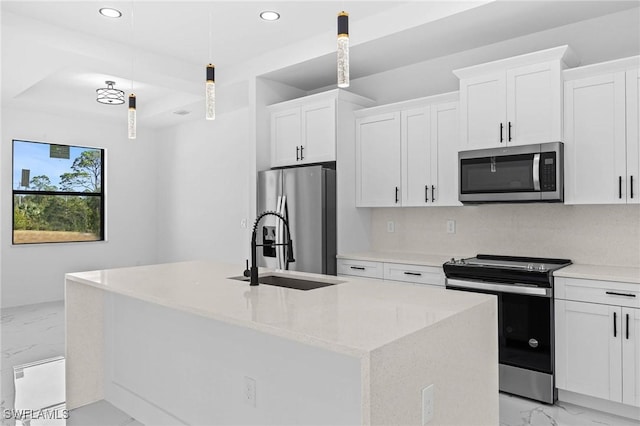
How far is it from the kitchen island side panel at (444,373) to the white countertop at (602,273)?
120cm

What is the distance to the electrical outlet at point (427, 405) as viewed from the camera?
148cm

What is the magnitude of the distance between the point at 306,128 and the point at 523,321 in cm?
258

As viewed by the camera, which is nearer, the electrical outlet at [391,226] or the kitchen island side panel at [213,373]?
the kitchen island side panel at [213,373]

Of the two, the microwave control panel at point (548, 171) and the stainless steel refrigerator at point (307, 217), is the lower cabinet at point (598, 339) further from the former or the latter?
the stainless steel refrigerator at point (307, 217)

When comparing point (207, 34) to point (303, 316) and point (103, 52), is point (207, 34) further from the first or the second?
point (303, 316)

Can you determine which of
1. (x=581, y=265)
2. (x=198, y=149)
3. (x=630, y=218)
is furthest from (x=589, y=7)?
(x=198, y=149)

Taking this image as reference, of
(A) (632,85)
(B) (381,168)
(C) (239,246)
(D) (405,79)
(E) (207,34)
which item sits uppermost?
(E) (207,34)

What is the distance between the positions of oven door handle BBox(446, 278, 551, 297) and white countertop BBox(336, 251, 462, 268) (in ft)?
0.77

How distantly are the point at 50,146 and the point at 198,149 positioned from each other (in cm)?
205

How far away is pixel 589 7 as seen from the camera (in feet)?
10.2

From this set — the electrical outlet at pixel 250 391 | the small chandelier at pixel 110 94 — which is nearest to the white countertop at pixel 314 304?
the electrical outlet at pixel 250 391

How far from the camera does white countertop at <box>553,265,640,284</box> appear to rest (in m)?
2.67

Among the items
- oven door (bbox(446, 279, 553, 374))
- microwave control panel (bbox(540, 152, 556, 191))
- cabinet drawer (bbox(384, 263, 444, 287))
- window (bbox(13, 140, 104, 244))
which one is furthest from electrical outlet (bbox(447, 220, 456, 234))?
window (bbox(13, 140, 104, 244))

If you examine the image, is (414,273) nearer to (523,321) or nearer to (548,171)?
(523,321)
